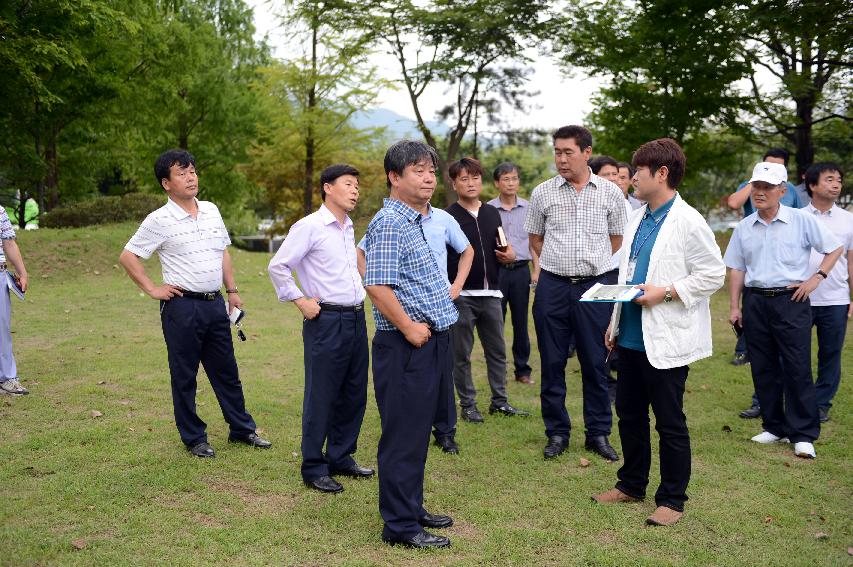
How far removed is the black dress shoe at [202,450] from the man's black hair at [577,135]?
357 centimetres

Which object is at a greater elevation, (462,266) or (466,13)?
(466,13)

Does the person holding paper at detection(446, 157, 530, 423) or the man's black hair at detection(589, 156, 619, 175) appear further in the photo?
the man's black hair at detection(589, 156, 619, 175)

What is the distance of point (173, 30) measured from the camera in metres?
25.8

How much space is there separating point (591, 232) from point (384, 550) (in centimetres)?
301

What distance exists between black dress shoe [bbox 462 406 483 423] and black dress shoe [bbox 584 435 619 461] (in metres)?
1.14

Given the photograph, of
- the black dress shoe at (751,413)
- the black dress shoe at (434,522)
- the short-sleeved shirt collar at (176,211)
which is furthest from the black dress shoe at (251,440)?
the black dress shoe at (751,413)

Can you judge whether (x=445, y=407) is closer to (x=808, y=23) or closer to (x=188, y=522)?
(x=188, y=522)

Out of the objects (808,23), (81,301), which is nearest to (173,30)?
(81,301)

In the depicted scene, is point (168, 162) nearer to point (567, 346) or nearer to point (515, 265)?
point (567, 346)

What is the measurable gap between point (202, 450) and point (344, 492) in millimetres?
1315

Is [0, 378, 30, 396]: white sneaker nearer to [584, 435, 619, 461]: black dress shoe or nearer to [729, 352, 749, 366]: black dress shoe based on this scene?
[584, 435, 619, 461]: black dress shoe

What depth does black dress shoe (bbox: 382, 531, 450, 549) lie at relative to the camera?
4.32 m

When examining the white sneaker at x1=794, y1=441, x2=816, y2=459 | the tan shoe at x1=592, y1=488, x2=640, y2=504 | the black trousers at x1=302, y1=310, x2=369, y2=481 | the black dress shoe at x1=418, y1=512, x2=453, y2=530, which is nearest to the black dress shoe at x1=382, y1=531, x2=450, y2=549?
the black dress shoe at x1=418, y1=512, x2=453, y2=530

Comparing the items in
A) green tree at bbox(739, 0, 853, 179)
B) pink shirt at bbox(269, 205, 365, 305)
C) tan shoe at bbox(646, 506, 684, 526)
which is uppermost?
green tree at bbox(739, 0, 853, 179)
